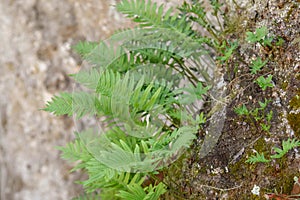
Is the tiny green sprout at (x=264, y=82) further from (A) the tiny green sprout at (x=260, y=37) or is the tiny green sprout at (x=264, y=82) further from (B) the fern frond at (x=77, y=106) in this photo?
(B) the fern frond at (x=77, y=106)

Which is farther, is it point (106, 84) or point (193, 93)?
point (193, 93)

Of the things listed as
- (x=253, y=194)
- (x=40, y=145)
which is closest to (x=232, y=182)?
(x=253, y=194)

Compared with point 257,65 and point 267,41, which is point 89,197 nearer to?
point 257,65

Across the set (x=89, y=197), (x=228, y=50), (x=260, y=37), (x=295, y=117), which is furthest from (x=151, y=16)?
(x=89, y=197)

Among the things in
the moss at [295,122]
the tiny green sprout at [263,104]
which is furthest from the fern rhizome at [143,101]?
the moss at [295,122]

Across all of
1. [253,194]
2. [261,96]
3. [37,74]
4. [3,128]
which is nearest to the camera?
[253,194]

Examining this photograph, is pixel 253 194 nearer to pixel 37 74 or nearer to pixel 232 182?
pixel 232 182
